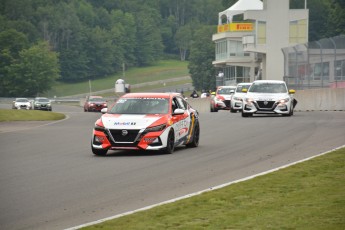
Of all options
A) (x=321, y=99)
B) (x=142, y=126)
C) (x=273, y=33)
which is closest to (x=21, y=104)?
(x=273, y=33)

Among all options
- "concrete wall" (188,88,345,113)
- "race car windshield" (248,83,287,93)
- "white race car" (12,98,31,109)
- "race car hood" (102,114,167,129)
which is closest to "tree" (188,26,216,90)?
"white race car" (12,98,31,109)

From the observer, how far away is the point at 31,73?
16588 cm

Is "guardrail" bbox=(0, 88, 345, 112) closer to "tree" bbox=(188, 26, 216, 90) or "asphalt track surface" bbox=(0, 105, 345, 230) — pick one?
"asphalt track surface" bbox=(0, 105, 345, 230)

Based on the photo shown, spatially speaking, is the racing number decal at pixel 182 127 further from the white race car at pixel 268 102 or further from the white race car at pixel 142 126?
the white race car at pixel 268 102

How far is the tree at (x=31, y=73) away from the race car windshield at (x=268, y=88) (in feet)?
408

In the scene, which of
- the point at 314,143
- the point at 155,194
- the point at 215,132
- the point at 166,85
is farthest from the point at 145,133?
the point at 166,85

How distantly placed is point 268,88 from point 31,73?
127 meters

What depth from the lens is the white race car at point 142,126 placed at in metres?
20.6

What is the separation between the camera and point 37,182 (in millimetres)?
15773

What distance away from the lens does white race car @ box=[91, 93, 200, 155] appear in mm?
20641

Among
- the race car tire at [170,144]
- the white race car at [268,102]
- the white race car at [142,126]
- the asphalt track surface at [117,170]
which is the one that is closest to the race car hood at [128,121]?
the white race car at [142,126]

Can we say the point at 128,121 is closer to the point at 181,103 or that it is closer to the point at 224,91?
the point at 181,103

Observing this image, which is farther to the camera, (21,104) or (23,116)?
(21,104)

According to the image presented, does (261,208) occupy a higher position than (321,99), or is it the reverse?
(261,208)
